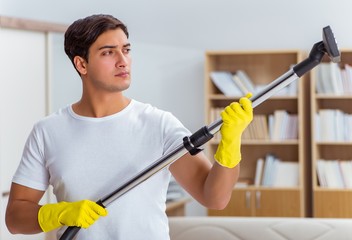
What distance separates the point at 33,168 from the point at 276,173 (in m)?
3.87

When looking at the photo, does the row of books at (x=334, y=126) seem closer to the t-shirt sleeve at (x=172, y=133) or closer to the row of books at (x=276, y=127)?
the row of books at (x=276, y=127)

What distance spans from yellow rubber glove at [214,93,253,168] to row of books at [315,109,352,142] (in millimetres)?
3851

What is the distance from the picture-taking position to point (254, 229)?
9.94 ft

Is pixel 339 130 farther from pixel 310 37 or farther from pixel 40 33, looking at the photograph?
pixel 40 33

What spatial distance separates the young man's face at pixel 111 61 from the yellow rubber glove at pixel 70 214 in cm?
31

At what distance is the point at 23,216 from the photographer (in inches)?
78.0

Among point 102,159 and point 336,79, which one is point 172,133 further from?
point 336,79

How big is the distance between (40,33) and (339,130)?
86.8 inches

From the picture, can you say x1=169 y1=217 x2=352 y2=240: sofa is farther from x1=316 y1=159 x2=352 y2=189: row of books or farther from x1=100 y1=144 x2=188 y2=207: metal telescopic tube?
x1=316 y1=159 x2=352 y2=189: row of books

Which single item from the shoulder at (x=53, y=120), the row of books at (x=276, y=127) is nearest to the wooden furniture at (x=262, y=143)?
the row of books at (x=276, y=127)

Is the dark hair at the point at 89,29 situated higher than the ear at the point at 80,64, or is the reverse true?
the dark hair at the point at 89,29

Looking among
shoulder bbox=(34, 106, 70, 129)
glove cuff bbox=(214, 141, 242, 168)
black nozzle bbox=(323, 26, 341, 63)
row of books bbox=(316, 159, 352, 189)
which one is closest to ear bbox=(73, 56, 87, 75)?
shoulder bbox=(34, 106, 70, 129)

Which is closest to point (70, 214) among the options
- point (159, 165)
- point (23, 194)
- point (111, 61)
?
point (23, 194)

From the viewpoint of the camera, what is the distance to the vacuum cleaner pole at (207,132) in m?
1.61
